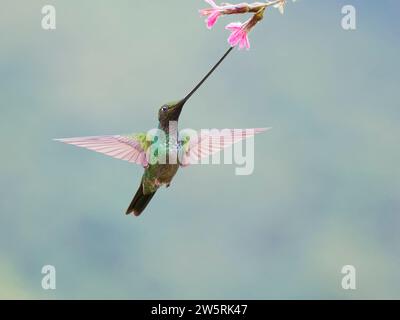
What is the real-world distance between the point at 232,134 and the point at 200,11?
0.28 metres

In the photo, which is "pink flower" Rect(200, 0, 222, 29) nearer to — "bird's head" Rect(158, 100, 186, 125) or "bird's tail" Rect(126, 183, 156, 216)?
"bird's head" Rect(158, 100, 186, 125)

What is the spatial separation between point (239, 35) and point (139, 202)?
0.57 metres

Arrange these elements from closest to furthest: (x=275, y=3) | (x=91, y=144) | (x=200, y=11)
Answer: (x=275, y=3)
(x=200, y=11)
(x=91, y=144)

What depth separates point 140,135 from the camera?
1529 millimetres

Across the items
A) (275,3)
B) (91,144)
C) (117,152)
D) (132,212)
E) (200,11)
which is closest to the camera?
(275,3)

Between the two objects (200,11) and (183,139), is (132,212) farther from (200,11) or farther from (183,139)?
(200,11)

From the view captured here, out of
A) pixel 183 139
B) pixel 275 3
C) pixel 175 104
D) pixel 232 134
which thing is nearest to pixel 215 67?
pixel 275 3

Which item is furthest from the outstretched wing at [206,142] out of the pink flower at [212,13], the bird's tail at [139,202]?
the pink flower at [212,13]

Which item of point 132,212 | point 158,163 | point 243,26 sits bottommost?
point 132,212

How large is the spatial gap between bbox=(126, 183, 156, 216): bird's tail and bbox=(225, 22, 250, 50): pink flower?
0.55m

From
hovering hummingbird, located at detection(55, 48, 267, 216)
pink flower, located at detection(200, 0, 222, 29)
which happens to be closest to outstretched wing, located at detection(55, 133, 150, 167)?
hovering hummingbird, located at detection(55, 48, 267, 216)

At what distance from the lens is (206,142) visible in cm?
143

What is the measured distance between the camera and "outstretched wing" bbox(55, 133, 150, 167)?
1238mm

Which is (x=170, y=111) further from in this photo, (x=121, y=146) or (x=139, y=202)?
(x=139, y=202)
